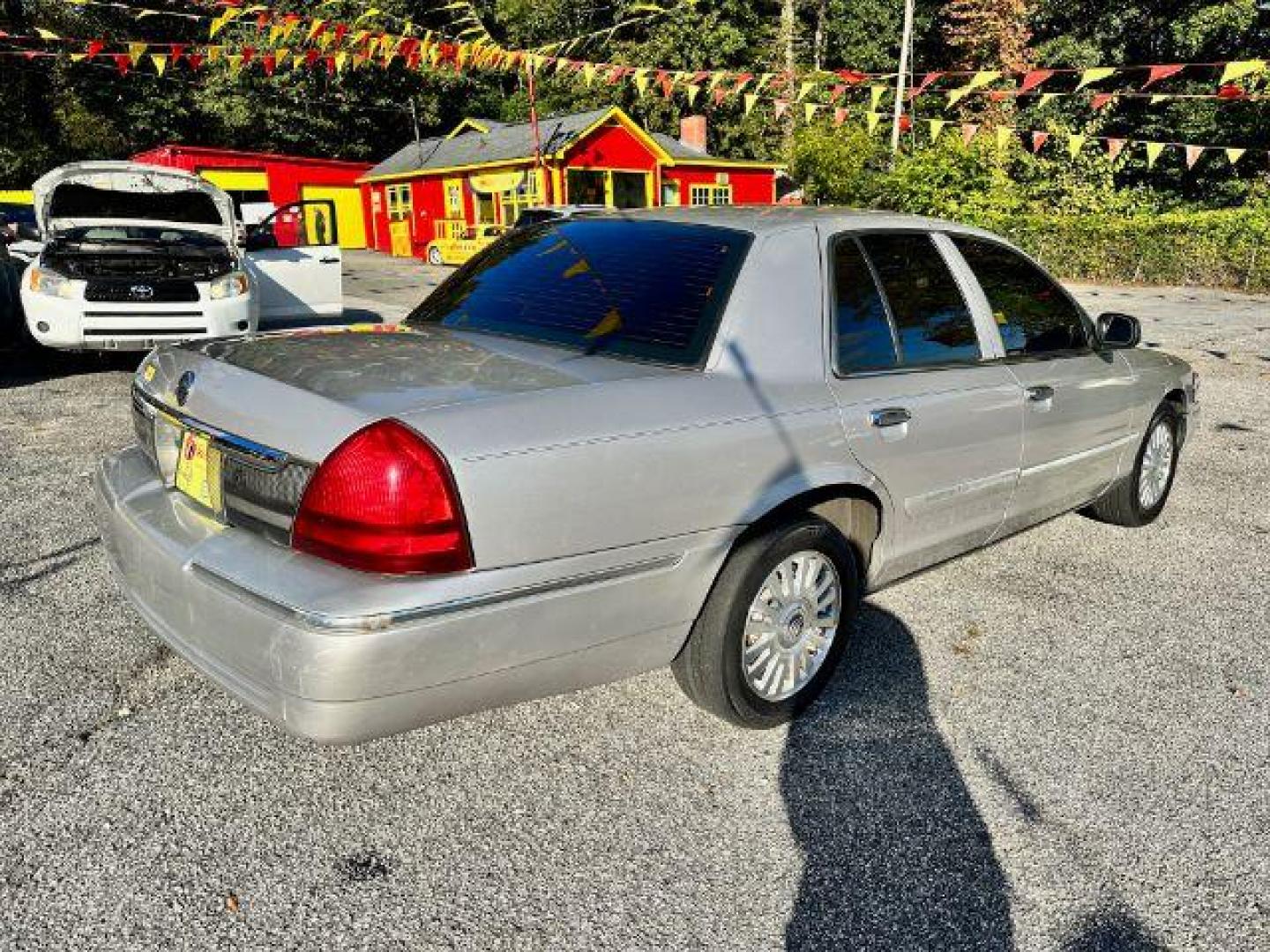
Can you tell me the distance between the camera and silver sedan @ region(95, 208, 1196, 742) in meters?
2.30

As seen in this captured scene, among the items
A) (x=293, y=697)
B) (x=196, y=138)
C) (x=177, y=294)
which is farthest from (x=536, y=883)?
(x=196, y=138)

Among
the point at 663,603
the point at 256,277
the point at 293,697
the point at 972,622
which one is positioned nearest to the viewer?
the point at 293,697

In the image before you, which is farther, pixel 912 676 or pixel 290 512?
pixel 912 676

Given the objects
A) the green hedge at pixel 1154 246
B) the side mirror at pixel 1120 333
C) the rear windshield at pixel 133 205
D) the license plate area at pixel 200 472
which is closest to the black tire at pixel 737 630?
the license plate area at pixel 200 472

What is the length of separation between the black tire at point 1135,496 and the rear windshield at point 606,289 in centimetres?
280

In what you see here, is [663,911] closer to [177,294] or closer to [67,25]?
[177,294]

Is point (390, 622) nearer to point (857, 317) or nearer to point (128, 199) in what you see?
point (857, 317)

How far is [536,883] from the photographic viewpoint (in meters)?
2.39

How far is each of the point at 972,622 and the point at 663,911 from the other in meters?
2.16

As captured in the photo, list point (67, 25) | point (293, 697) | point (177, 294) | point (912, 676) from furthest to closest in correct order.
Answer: point (67, 25)
point (177, 294)
point (912, 676)
point (293, 697)

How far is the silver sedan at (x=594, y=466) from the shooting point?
7.55 feet

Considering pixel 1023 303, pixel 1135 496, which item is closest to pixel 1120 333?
pixel 1023 303

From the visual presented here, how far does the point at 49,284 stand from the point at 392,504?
24.9 ft

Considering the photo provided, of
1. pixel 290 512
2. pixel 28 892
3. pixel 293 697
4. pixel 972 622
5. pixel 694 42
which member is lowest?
pixel 972 622
